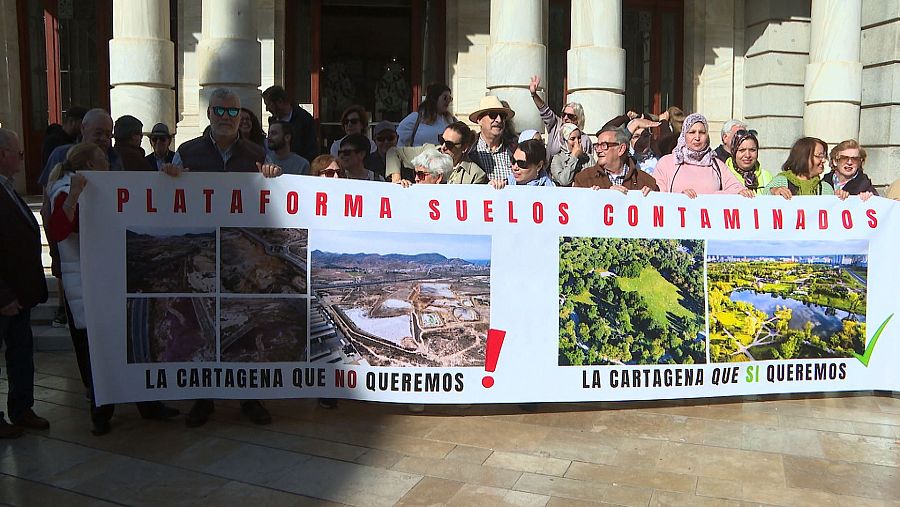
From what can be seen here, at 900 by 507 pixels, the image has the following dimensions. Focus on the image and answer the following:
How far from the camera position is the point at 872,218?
575 cm

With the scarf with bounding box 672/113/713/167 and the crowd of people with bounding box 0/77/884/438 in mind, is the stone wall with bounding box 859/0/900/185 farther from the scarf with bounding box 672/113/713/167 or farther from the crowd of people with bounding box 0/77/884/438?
the scarf with bounding box 672/113/713/167

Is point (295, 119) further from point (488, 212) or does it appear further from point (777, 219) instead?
point (777, 219)

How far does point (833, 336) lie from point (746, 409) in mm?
753

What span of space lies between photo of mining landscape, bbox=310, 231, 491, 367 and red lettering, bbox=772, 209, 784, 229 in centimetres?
191

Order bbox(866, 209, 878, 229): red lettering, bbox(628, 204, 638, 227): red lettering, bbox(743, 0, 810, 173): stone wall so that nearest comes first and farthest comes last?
bbox(628, 204, 638, 227): red lettering
bbox(866, 209, 878, 229): red lettering
bbox(743, 0, 810, 173): stone wall

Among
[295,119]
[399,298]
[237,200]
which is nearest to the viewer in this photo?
[237,200]

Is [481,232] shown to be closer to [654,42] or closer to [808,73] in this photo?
[808,73]

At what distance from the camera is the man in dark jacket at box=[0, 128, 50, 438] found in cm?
491

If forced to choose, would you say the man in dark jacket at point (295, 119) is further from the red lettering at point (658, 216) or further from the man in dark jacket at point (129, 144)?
the red lettering at point (658, 216)

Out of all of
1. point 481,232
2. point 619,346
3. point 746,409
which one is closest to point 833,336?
point 746,409

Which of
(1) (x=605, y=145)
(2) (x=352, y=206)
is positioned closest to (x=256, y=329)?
(2) (x=352, y=206)

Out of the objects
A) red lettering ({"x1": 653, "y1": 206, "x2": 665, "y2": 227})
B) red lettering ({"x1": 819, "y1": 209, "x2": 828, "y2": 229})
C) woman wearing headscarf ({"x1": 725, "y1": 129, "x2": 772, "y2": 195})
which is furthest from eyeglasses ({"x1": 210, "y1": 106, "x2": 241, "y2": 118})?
red lettering ({"x1": 819, "y1": 209, "x2": 828, "y2": 229})

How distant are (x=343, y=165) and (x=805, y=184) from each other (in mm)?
3322

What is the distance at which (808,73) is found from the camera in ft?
40.1
